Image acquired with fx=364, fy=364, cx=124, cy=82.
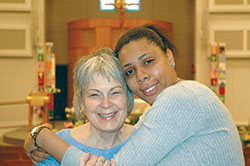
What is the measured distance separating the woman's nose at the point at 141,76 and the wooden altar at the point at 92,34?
31.8ft

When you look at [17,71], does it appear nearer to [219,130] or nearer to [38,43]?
[38,43]

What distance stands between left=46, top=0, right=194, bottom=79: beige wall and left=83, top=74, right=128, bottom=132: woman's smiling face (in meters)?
11.6

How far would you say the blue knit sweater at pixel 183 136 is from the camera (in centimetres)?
152

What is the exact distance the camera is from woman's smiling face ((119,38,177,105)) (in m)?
1.82

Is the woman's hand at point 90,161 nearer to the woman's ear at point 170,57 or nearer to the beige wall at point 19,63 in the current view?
the woman's ear at point 170,57

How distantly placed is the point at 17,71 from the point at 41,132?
31.5 ft

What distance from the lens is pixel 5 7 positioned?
35.8ft

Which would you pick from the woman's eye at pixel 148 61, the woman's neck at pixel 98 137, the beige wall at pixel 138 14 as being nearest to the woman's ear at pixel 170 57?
the woman's eye at pixel 148 61

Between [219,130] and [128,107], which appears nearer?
[219,130]

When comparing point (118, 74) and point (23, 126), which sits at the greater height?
point (118, 74)

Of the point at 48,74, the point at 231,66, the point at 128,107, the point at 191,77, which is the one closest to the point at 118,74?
the point at 128,107

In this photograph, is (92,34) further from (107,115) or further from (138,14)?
(107,115)

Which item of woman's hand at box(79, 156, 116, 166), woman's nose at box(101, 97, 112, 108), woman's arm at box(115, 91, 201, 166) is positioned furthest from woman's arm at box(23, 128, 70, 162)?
woman's arm at box(115, 91, 201, 166)

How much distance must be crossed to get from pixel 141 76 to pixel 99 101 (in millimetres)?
268
